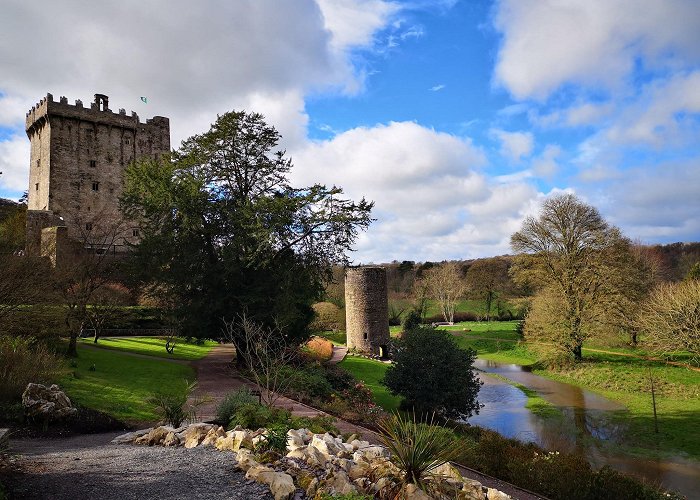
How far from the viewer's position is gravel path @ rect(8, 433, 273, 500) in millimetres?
6379

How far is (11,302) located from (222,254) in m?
7.78

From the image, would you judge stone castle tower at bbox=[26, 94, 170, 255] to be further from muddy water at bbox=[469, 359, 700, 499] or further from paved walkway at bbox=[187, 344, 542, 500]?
muddy water at bbox=[469, 359, 700, 499]

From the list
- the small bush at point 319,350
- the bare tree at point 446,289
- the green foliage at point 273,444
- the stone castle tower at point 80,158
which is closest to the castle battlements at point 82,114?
the stone castle tower at point 80,158

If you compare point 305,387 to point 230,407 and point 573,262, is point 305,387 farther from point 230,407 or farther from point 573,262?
point 573,262

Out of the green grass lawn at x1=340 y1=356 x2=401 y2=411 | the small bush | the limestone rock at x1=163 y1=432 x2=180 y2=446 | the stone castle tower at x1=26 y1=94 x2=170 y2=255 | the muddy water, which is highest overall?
the stone castle tower at x1=26 y1=94 x2=170 y2=255

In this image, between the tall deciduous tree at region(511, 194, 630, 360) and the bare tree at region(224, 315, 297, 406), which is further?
the tall deciduous tree at region(511, 194, 630, 360)

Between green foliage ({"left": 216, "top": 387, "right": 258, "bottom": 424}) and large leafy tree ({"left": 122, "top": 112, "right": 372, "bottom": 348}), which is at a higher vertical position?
large leafy tree ({"left": 122, "top": 112, "right": 372, "bottom": 348})

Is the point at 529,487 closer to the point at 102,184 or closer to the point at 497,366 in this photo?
the point at 497,366

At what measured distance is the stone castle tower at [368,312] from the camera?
1351 inches

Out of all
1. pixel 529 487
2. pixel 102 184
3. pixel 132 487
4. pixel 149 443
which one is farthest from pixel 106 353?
pixel 102 184

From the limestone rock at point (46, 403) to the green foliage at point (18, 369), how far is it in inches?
22.4

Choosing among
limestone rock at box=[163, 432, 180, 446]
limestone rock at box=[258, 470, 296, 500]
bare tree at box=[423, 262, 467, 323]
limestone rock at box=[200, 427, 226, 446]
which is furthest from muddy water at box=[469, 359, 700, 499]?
bare tree at box=[423, 262, 467, 323]

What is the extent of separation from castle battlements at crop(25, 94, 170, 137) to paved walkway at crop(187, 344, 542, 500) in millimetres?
28784

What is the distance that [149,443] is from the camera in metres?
9.58
